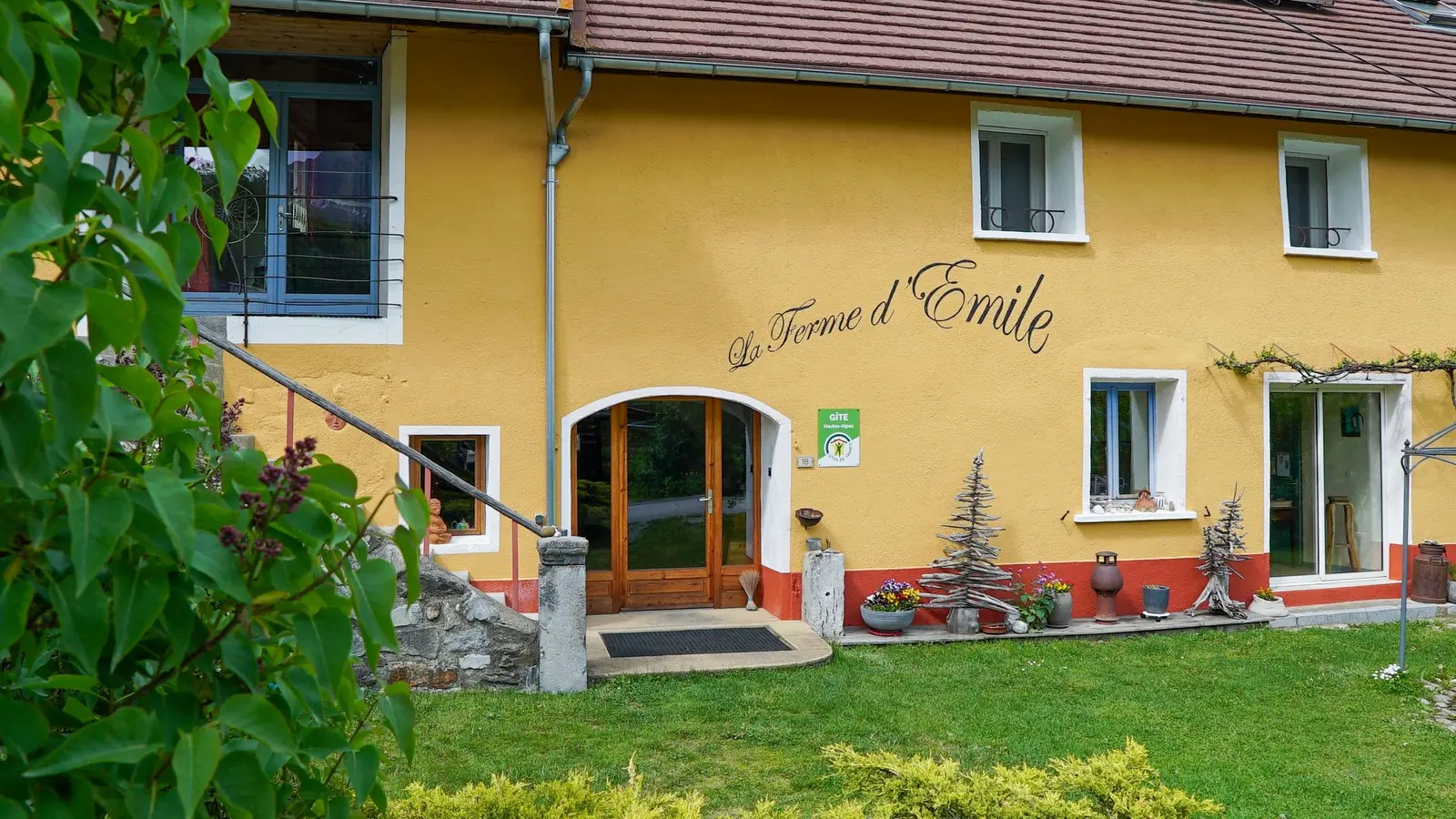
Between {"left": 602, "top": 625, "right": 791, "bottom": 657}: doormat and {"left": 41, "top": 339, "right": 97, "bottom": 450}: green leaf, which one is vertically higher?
{"left": 41, "top": 339, "right": 97, "bottom": 450}: green leaf

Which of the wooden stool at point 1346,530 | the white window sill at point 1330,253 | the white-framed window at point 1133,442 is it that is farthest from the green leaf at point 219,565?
the wooden stool at point 1346,530

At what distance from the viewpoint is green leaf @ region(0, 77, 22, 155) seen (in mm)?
966

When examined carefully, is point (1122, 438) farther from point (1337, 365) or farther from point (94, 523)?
point (94, 523)

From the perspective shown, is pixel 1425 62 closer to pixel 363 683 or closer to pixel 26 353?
pixel 363 683

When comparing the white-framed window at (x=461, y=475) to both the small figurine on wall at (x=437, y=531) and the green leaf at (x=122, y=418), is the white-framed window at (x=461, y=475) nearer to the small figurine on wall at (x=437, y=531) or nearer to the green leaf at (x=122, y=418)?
the small figurine on wall at (x=437, y=531)

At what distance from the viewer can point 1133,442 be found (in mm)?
10562

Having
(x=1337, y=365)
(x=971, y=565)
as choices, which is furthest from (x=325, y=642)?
(x=1337, y=365)

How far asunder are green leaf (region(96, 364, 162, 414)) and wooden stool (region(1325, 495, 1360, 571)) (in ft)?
40.5

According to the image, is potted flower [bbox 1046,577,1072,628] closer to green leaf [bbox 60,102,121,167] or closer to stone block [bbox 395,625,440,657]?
stone block [bbox 395,625,440,657]

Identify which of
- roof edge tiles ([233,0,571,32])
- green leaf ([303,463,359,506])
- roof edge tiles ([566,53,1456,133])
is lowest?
green leaf ([303,463,359,506])

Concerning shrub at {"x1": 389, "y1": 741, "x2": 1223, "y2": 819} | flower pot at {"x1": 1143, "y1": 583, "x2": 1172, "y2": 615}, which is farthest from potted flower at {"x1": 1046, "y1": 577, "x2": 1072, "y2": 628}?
shrub at {"x1": 389, "y1": 741, "x2": 1223, "y2": 819}

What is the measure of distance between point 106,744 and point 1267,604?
10811 mm

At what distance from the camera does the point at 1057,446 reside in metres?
9.97

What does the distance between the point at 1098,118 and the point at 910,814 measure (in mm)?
8375
